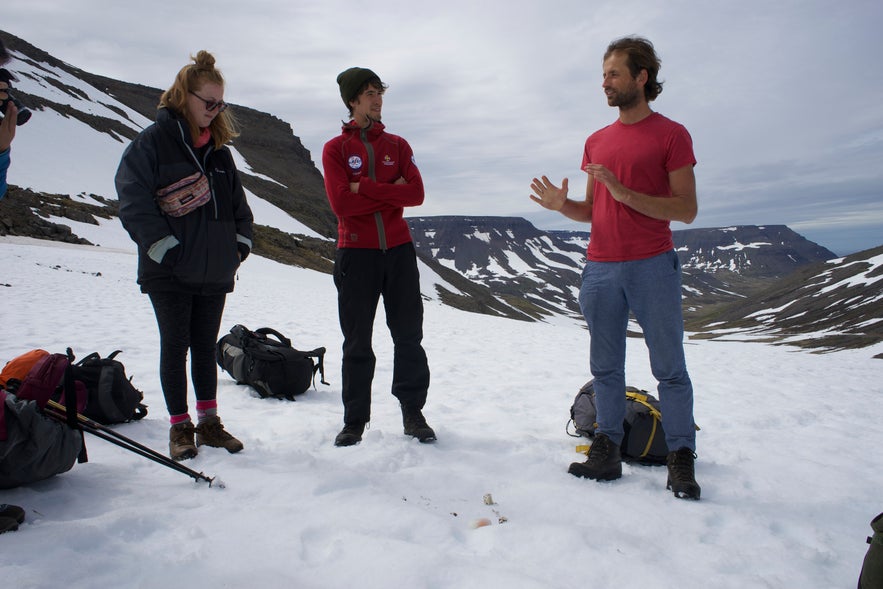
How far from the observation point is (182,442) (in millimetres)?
3473

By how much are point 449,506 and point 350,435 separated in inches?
46.4

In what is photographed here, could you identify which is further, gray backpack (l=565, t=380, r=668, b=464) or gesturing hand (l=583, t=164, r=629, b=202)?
gray backpack (l=565, t=380, r=668, b=464)

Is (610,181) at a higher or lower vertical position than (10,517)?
higher

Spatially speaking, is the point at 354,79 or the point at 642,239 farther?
the point at 354,79

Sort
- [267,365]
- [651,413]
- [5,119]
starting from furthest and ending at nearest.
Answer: [267,365]
[651,413]
[5,119]

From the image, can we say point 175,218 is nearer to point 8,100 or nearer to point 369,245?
point 8,100

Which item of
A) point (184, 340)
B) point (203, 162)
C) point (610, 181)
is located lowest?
point (184, 340)

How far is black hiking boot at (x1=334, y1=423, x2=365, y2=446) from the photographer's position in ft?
12.8

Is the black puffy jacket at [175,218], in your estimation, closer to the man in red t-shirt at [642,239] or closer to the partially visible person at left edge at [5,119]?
the partially visible person at left edge at [5,119]

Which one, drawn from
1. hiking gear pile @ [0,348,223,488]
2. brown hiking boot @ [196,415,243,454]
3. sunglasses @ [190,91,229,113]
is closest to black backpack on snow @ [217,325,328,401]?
brown hiking boot @ [196,415,243,454]

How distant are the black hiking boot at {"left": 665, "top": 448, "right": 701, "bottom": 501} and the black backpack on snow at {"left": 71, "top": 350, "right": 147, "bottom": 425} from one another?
158 inches

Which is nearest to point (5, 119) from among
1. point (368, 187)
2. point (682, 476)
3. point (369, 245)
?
point (368, 187)

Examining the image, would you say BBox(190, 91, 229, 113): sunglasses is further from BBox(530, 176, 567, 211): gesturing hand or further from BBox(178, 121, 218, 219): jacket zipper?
BBox(530, 176, 567, 211): gesturing hand

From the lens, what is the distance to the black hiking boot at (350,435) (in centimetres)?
A: 390
